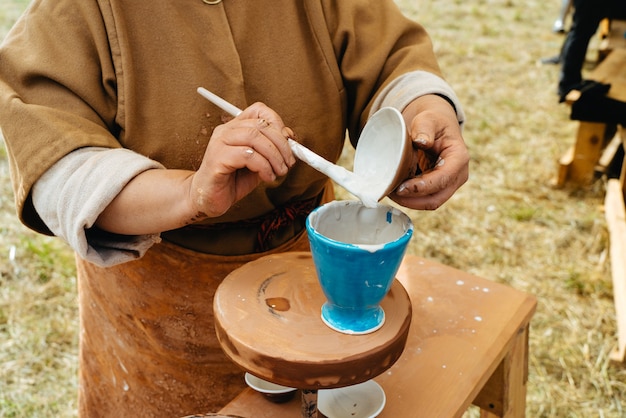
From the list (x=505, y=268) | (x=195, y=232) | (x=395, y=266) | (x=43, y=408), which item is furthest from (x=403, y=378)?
(x=505, y=268)

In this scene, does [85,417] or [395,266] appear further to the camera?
[85,417]

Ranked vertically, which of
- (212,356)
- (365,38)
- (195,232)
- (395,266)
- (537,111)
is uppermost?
(365,38)

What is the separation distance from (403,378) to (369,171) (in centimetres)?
36

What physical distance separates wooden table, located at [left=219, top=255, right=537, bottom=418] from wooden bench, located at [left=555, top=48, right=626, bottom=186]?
188cm

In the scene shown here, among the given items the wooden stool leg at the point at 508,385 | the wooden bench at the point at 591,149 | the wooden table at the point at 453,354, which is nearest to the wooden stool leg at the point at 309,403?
the wooden table at the point at 453,354

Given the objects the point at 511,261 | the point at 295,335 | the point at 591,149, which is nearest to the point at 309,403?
Result: the point at 295,335

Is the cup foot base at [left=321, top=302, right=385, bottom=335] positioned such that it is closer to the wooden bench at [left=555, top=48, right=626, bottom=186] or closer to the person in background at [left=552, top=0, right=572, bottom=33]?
the wooden bench at [left=555, top=48, right=626, bottom=186]

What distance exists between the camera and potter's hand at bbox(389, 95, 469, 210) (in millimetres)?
902

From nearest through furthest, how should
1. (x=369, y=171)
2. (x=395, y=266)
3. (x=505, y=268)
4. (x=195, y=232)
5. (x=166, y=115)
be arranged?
1. (x=395, y=266)
2. (x=369, y=171)
3. (x=166, y=115)
4. (x=195, y=232)
5. (x=505, y=268)

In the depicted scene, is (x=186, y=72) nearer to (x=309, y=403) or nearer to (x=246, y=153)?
(x=246, y=153)

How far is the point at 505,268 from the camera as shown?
2.54 meters

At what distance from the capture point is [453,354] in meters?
1.14

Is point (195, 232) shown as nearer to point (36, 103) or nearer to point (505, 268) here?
point (36, 103)

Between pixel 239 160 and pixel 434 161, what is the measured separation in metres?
0.33
